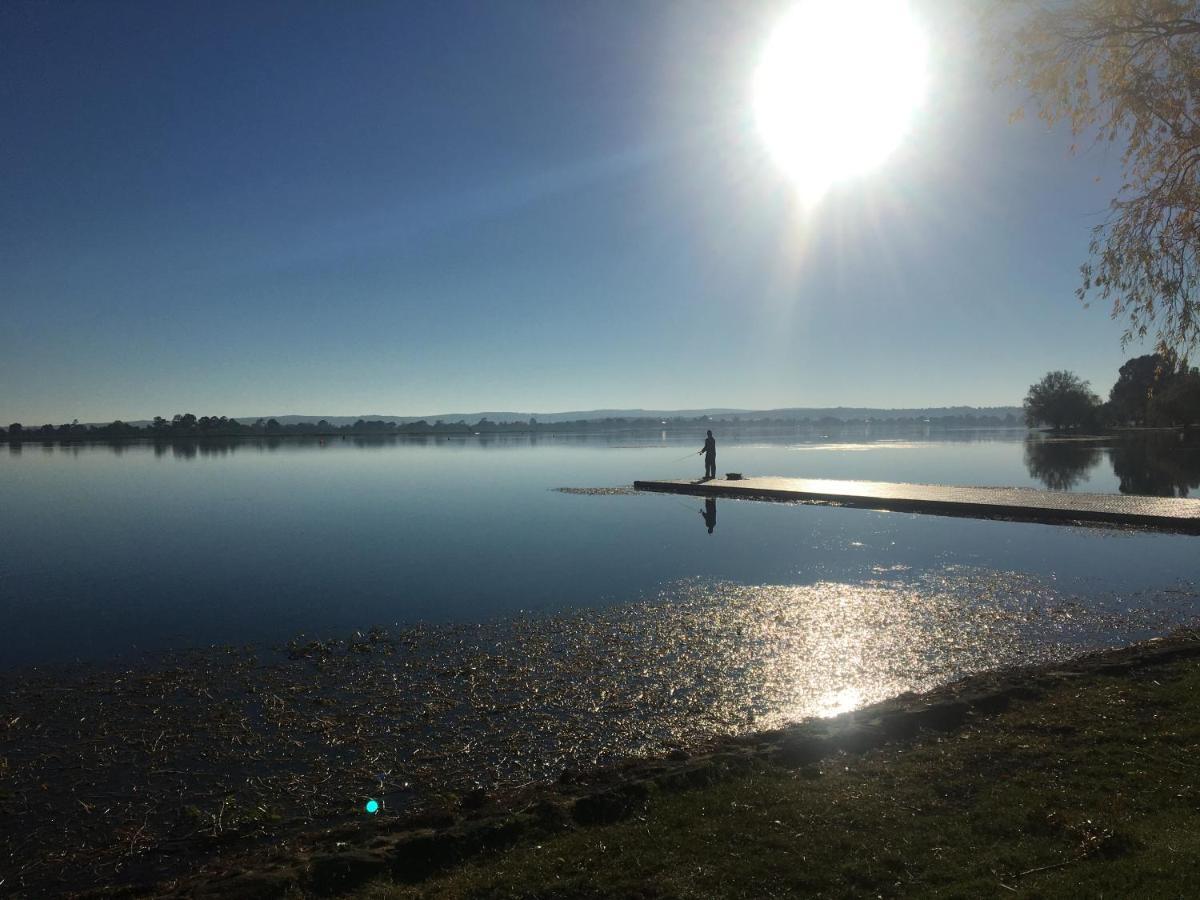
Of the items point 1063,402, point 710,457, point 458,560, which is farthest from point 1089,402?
point 458,560

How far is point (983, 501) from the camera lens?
22.6 metres

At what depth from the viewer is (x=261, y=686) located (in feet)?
29.9

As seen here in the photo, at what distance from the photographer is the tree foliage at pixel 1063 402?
320 ft

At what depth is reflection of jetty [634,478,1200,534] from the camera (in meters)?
19.5

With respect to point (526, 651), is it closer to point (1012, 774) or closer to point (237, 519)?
point (1012, 774)

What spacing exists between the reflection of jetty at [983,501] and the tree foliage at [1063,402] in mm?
85019

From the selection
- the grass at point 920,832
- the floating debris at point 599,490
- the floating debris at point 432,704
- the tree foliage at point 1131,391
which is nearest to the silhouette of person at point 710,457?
the floating debris at point 599,490

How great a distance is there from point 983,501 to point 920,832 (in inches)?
789

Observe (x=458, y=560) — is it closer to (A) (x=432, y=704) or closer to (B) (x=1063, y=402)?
(A) (x=432, y=704)

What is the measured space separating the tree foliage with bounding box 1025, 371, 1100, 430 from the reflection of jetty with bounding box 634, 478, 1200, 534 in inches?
3347

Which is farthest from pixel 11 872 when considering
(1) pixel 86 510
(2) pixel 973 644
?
(1) pixel 86 510

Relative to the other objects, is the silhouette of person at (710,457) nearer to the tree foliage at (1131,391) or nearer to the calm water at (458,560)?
the calm water at (458,560)

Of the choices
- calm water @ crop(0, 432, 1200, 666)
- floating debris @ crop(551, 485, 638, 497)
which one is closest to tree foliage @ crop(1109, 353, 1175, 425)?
Answer: calm water @ crop(0, 432, 1200, 666)

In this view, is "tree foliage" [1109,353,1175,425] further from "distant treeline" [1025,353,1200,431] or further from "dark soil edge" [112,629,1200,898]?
"dark soil edge" [112,629,1200,898]
